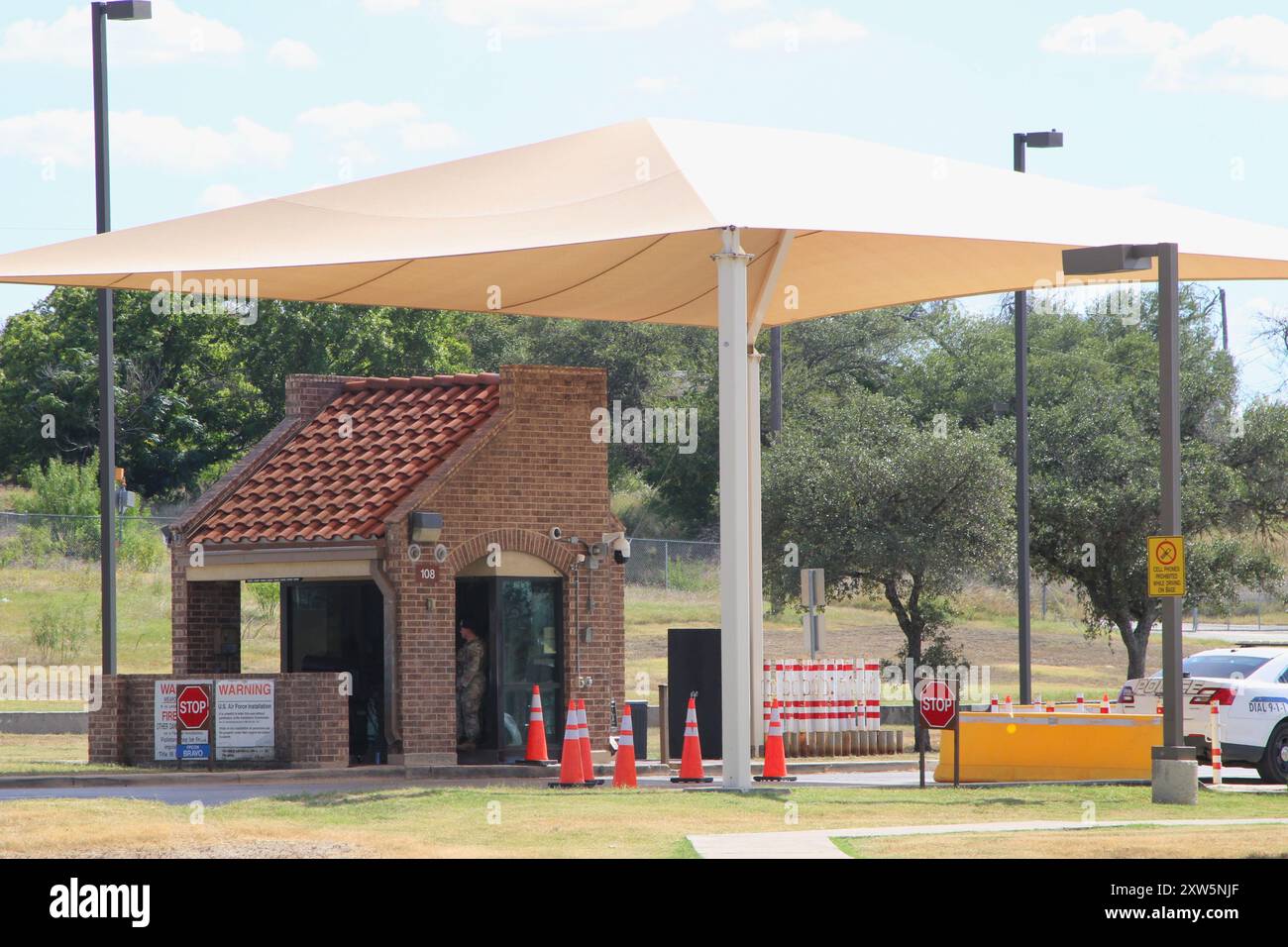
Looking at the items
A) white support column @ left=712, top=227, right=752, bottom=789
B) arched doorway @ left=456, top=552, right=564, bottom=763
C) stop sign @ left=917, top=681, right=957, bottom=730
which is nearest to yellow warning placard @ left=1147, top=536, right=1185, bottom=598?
stop sign @ left=917, top=681, right=957, bottom=730

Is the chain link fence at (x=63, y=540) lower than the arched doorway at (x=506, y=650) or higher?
higher

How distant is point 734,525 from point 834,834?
4.97m

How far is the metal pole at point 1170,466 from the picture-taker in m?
17.6

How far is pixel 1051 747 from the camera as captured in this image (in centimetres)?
2123

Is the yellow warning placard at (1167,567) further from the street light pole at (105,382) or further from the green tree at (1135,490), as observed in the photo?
the green tree at (1135,490)

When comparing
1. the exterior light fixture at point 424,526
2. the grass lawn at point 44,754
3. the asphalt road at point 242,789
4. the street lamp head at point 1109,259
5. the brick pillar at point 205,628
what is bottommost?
the grass lawn at point 44,754

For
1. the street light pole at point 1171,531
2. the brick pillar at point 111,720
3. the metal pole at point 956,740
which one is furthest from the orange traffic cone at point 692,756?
the brick pillar at point 111,720

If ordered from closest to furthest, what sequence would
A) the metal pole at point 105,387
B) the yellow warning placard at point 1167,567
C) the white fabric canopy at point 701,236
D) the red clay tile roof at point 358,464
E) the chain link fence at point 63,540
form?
the yellow warning placard at point 1167,567, the white fabric canopy at point 701,236, the red clay tile roof at point 358,464, the metal pole at point 105,387, the chain link fence at point 63,540

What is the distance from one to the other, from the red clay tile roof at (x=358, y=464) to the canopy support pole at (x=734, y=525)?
4.67 meters

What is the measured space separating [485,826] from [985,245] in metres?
10.8

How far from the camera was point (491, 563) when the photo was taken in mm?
22359
